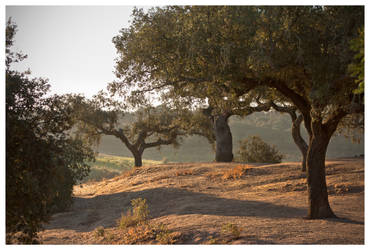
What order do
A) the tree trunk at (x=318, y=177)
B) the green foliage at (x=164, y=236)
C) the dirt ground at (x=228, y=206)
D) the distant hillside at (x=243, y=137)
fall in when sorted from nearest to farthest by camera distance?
the dirt ground at (x=228, y=206) → the green foliage at (x=164, y=236) → the tree trunk at (x=318, y=177) → the distant hillside at (x=243, y=137)

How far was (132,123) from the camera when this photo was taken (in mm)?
34875

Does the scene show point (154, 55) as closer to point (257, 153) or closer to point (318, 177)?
point (318, 177)

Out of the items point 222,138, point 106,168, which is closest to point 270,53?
point 222,138

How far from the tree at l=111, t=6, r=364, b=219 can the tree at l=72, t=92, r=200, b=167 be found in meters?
17.4

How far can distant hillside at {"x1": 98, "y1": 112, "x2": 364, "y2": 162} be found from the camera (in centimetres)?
8306

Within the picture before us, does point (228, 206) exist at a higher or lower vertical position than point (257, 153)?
lower

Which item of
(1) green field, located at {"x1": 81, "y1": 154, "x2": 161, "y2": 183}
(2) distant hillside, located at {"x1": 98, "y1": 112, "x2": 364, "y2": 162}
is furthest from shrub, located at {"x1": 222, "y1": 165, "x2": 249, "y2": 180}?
(2) distant hillside, located at {"x1": 98, "y1": 112, "x2": 364, "y2": 162}

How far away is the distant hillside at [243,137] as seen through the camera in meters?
83.1

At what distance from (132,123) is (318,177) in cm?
2555

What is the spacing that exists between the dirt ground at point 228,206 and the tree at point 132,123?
8173 millimetres

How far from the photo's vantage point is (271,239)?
9.06m

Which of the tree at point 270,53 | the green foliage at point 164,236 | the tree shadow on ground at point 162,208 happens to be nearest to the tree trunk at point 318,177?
the tree at point 270,53

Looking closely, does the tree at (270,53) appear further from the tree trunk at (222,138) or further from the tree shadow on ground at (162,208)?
the tree trunk at (222,138)
